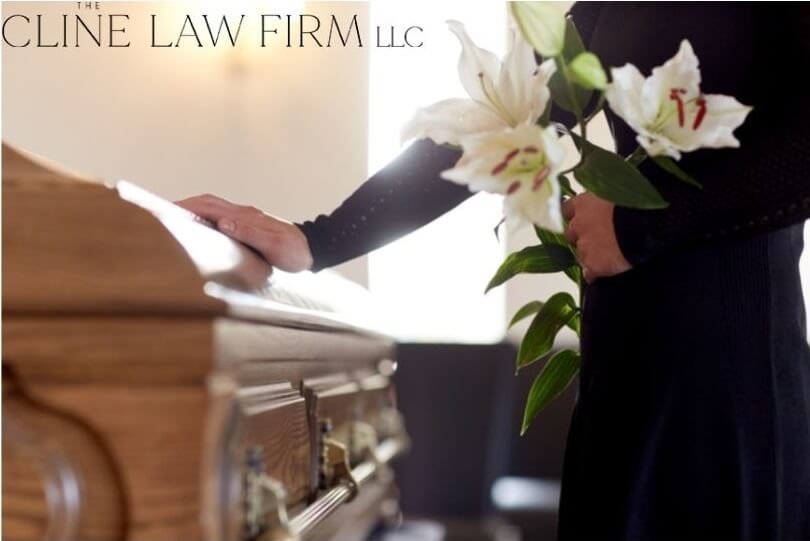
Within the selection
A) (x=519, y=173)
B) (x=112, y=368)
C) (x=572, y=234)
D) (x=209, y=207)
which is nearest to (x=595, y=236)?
(x=572, y=234)

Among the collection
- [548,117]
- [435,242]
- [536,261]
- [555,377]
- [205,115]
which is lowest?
[555,377]

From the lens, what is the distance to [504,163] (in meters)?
0.80

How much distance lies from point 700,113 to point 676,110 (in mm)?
19

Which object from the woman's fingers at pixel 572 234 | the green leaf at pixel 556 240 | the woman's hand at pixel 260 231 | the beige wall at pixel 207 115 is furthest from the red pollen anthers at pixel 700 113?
the beige wall at pixel 207 115

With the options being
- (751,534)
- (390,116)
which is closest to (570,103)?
(751,534)

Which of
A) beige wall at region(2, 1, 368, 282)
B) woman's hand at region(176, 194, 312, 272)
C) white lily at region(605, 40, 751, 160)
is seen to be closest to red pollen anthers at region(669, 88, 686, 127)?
white lily at region(605, 40, 751, 160)

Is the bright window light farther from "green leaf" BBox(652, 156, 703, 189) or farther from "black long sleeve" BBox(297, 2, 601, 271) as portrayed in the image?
"green leaf" BBox(652, 156, 703, 189)

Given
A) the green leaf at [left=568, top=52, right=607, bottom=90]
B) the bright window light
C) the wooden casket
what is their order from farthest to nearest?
the bright window light → the green leaf at [left=568, top=52, right=607, bottom=90] → the wooden casket

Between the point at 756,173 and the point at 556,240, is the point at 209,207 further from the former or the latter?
the point at 756,173

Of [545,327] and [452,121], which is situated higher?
[452,121]

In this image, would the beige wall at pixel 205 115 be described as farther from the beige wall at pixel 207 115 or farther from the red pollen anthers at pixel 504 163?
the red pollen anthers at pixel 504 163

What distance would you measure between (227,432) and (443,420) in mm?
2974

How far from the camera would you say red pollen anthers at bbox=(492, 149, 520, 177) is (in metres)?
0.80

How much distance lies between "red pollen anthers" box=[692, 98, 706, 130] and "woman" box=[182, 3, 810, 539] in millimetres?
138
